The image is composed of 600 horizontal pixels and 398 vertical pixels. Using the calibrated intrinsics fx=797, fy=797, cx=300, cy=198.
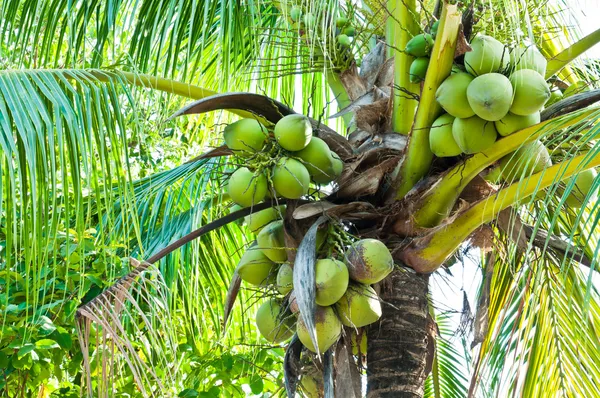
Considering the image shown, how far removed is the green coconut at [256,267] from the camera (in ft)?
7.40

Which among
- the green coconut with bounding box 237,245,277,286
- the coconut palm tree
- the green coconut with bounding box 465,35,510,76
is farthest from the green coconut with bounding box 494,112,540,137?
the green coconut with bounding box 237,245,277,286

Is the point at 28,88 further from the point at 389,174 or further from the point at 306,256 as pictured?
the point at 389,174

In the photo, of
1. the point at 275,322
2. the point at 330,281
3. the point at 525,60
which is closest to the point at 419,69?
the point at 525,60

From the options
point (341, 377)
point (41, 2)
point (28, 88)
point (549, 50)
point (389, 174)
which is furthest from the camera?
point (549, 50)

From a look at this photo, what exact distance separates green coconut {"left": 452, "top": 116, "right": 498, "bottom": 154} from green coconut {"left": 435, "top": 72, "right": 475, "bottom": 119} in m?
0.02

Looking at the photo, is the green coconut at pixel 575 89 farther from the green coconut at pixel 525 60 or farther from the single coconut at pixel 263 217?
the single coconut at pixel 263 217

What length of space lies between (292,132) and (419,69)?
17.1 inches

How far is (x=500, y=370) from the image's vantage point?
2865 mm

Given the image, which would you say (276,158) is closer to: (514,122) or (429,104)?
(429,104)

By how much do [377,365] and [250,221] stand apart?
1.78 feet

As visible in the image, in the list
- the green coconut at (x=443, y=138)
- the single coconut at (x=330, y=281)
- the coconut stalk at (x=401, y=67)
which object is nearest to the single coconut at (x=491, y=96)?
the green coconut at (x=443, y=138)

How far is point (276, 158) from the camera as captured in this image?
2086mm

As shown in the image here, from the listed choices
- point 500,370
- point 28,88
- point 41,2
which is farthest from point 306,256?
point 41,2

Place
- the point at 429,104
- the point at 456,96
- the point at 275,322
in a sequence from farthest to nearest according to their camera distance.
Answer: the point at 275,322 → the point at 429,104 → the point at 456,96
